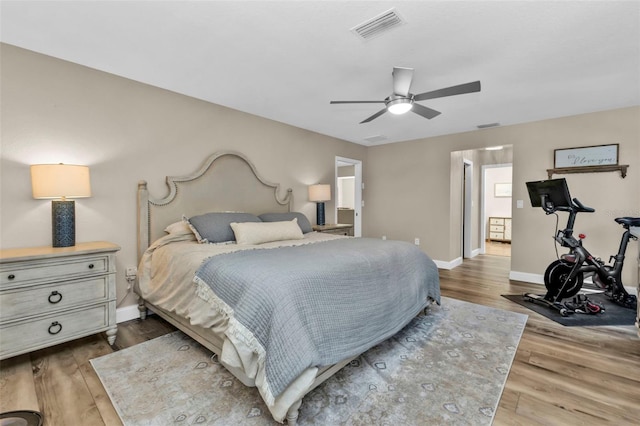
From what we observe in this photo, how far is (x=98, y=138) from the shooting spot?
271cm

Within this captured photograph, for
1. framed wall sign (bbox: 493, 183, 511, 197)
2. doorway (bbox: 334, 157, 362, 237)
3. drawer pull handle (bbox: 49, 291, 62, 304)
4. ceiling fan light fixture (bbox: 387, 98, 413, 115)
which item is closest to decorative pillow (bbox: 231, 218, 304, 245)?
drawer pull handle (bbox: 49, 291, 62, 304)

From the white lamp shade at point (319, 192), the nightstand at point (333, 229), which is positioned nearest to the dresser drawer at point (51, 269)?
the nightstand at point (333, 229)

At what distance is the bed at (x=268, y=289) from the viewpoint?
1491 mm

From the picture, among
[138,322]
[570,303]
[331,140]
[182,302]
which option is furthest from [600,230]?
[138,322]

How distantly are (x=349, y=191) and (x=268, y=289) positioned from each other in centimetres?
789

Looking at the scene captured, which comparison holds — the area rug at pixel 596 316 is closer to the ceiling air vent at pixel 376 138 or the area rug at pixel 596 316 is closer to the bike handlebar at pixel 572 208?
the bike handlebar at pixel 572 208

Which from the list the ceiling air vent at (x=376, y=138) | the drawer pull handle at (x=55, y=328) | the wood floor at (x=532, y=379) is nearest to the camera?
the wood floor at (x=532, y=379)

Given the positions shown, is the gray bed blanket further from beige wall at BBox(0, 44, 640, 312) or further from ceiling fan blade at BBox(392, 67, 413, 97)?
beige wall at BBox(0, 44, 640, 312)

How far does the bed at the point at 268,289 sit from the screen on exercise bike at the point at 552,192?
1616 millimetres

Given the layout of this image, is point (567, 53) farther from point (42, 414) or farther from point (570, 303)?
point (42, 414)

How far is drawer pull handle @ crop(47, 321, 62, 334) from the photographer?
2.06 meters

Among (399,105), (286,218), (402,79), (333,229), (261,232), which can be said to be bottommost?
(333,229)

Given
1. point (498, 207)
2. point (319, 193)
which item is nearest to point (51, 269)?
point (319, 193)

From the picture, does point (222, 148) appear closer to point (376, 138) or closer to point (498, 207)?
point (376, 138)
